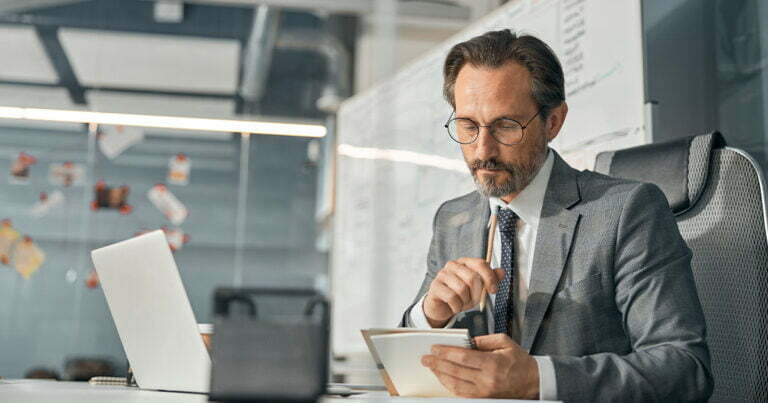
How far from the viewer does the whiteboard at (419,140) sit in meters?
2.02

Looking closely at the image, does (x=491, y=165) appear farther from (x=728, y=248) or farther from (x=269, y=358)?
(x=269, y=358)

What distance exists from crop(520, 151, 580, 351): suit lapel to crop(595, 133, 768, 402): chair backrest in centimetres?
22

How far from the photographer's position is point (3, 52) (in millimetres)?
4477

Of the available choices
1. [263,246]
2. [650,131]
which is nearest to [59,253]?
[263,246]

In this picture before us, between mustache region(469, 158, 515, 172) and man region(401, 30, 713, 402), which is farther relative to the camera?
mustache region(469, 158, 515, 172)

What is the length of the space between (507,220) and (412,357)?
1.69 ft

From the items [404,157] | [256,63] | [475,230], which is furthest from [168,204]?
[475,230]

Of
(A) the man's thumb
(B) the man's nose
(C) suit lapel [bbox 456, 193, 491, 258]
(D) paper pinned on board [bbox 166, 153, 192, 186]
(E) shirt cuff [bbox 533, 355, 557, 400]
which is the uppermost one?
(D) paper pinned on board [bbox 166, 153, 192, 186]

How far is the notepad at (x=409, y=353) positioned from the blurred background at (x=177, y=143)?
3.39 m

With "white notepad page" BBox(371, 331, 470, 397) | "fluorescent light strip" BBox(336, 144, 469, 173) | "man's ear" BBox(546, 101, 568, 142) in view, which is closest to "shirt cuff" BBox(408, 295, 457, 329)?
"white notepad page" BBox(371, 331, 470, 397)

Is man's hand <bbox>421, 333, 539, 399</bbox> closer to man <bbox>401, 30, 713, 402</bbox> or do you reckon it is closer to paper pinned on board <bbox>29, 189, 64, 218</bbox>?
man <bbox>401, 30, 713, 402</bbox>

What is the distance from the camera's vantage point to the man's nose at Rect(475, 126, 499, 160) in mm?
1384

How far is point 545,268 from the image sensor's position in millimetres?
1300

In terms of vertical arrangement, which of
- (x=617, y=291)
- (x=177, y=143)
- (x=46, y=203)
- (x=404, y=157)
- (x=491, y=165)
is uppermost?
(x=177, y=143)
